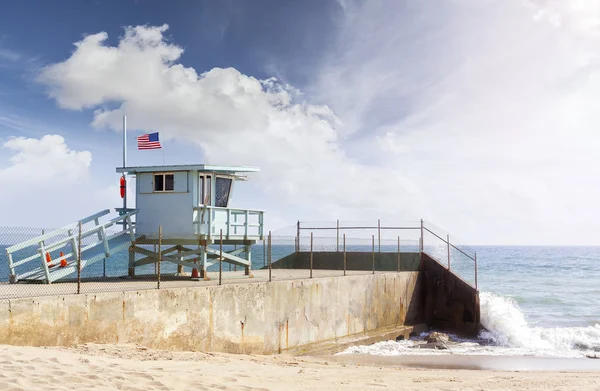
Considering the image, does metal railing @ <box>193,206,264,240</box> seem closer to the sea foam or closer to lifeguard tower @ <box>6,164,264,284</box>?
lifeguard tower @ <box>6,164,264,284</box>

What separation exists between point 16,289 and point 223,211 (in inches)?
289

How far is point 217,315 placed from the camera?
1575 centimetres

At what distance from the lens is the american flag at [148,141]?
838 inches

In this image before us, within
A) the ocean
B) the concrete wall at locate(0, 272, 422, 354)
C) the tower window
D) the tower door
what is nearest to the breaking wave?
the ocean

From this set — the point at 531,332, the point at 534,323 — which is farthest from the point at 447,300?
the point at 534,323

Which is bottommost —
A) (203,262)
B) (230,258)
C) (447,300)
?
(447,300)

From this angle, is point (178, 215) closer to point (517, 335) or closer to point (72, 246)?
point (72, 246)

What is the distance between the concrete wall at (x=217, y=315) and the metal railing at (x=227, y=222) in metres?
3.25

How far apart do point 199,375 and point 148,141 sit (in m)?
12.2

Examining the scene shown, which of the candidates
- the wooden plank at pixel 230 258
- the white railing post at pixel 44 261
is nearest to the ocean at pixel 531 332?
the wooden plank at pixel 230 258

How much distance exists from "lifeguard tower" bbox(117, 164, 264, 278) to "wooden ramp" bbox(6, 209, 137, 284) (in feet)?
2.04

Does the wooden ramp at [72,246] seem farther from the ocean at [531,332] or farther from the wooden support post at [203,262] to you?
the ocean at [531,332]

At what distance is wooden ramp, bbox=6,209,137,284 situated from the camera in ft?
55.5

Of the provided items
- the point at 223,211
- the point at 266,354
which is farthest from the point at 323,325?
the point at 223,211
